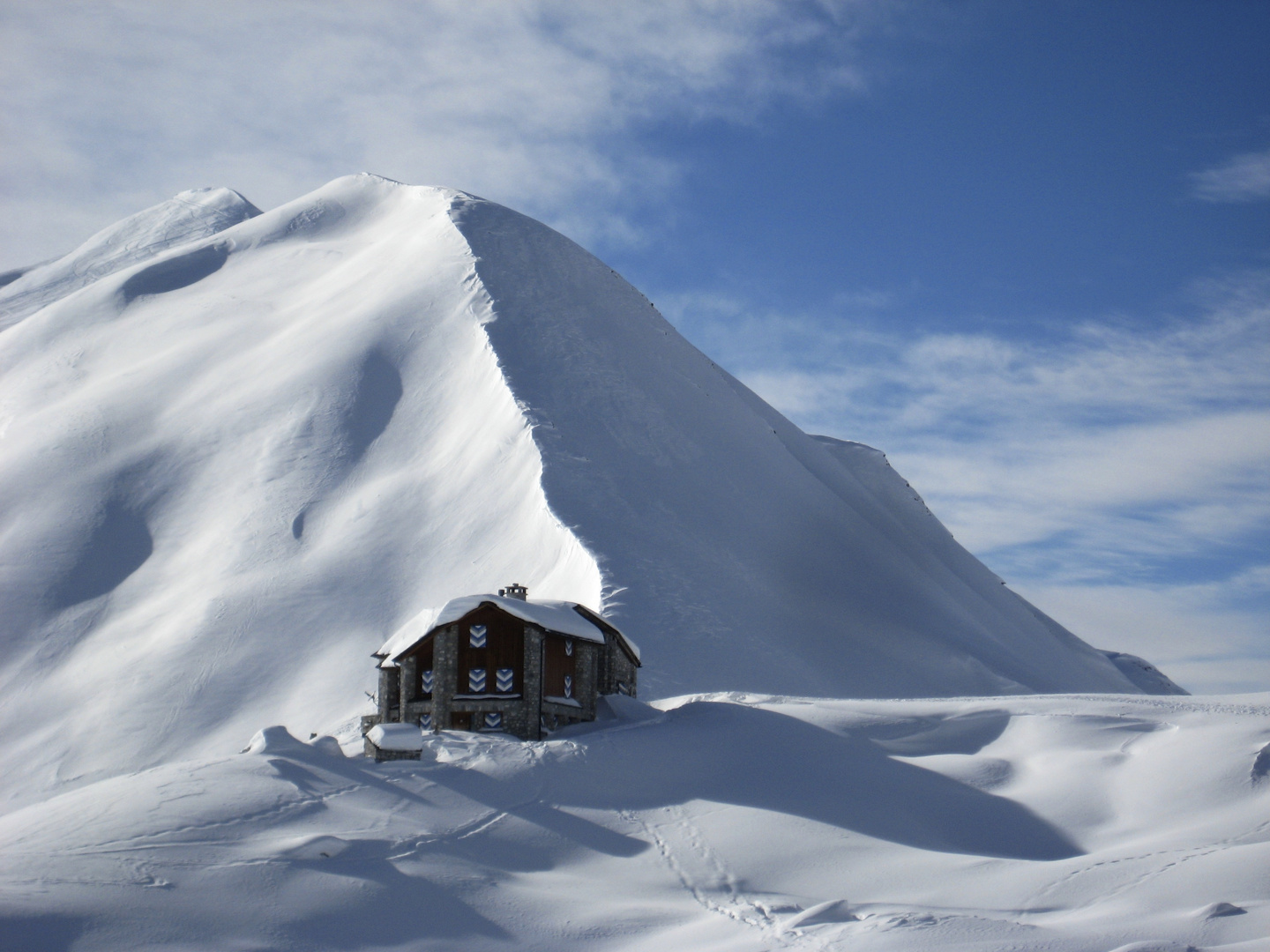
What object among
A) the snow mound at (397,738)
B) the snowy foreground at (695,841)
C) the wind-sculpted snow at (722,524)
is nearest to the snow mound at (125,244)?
the wind-sculpted snow at (722,524)

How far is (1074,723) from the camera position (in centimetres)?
2722

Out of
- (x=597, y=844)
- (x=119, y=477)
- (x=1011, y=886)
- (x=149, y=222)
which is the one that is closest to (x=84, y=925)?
(x=597, y=844)

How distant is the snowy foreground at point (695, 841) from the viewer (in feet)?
53.9

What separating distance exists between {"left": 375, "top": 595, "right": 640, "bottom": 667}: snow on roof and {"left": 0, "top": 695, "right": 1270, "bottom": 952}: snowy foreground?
8.69 feet

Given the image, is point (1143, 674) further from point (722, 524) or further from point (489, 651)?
point (489, 651)

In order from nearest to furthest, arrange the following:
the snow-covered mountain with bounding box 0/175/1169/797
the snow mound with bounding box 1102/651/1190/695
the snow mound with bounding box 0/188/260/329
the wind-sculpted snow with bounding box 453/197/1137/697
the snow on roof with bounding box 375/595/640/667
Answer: the snow on roof with bounding box 375/595/640/667 < the snow-covered mountain with bounding box 0/175/1169/797 < the wind-sculpted snow with bounding box 453/197/1137/697 < the snow mound with bounding box 1102/651/1190/695 < the snow mound with bounding box 0/188/260/329

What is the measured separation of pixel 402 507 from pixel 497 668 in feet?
82.4

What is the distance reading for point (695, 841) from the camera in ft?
69.1

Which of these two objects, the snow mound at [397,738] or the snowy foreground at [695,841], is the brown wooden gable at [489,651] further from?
the snow mound at [397,738]

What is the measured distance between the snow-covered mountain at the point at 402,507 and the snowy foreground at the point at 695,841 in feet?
39.5

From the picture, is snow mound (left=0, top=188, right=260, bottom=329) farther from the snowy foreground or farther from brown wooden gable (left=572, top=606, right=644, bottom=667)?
the snowy foreground

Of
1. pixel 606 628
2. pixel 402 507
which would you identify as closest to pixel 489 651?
pixel 606 628

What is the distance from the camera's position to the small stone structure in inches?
1077

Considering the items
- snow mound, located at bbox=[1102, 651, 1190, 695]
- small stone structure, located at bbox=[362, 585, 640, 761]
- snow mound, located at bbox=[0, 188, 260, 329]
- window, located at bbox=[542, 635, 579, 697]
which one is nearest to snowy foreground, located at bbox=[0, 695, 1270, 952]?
small stone structure, located at bbox=[362, 585, 640, 761]
